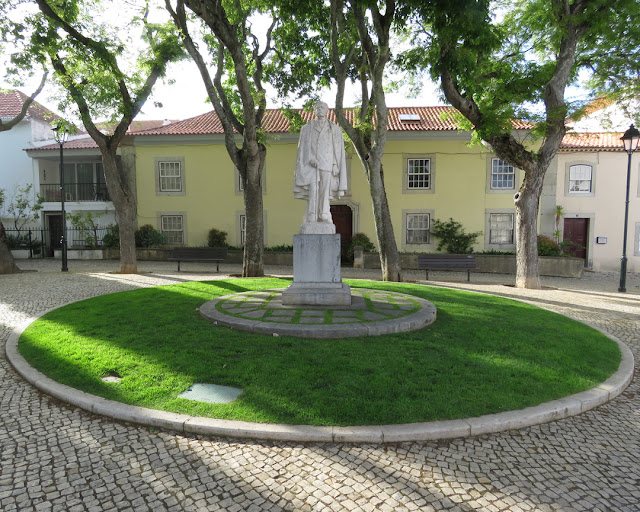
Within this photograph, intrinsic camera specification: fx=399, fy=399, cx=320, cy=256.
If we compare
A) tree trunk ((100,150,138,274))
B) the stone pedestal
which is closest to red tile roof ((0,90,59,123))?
tree trunk ((100,150,138,274))

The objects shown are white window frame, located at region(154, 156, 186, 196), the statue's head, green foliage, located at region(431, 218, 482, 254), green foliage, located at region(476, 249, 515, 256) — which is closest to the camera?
the statue's head

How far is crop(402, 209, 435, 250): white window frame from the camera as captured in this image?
58.9 feet

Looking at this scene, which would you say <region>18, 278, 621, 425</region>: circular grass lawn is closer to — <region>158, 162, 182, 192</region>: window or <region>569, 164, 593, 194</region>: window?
<region>158, 162, 182, 192</region>: window

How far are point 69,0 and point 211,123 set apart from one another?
354 inches

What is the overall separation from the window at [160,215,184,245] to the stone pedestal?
14.3 metres

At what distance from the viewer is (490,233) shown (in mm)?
17797

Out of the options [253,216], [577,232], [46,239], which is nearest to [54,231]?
[46,239]

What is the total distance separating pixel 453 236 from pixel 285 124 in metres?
9.40

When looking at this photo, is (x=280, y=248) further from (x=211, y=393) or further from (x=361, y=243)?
(x=211, y=393)

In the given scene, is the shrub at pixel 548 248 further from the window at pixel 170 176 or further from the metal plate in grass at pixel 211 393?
the window at pixel 170 176

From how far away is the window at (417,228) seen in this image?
712 inches

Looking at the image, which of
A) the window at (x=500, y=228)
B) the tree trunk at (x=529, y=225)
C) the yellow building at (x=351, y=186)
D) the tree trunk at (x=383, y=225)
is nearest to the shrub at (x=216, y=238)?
the yellow building at (x=351, y=186)

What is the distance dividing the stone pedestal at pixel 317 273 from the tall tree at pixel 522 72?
5353 millimetres

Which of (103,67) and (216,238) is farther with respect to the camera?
(216,238)
